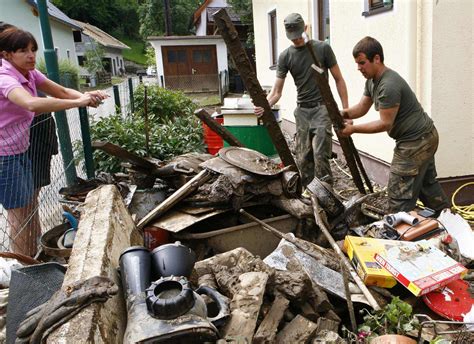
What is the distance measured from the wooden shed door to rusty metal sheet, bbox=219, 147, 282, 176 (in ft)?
78.2

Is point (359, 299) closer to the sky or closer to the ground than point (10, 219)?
closer to the ground

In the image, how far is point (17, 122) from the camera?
2820 millimetres

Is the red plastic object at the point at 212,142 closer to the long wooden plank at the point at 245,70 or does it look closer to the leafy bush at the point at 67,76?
the leafy bush at the point at 67,76

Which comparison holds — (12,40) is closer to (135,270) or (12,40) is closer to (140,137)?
(135,270)

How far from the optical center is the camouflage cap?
434cm

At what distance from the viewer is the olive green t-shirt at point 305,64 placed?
14.8ft

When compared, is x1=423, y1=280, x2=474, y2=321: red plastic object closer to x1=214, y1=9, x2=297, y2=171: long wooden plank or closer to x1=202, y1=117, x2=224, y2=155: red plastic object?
x1=214, y1=9, x2=297, y2=171: long wooden plank

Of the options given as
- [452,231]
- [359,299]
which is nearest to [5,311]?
[359,299]

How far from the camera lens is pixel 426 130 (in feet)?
11.6

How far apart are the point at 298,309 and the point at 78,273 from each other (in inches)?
47.7

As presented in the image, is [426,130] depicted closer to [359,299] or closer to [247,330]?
[359,299]

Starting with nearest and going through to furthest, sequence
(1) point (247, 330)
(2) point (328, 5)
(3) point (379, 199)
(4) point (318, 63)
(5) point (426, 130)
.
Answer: (1) point (247, 330) < (5) point (426, 130) < (4) point (318, 63) < (3) point (379, 199) < (2) point (328, 5)

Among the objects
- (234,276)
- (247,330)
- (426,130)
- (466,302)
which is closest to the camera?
(247,330)

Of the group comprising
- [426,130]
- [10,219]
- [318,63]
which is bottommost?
[10,219]
